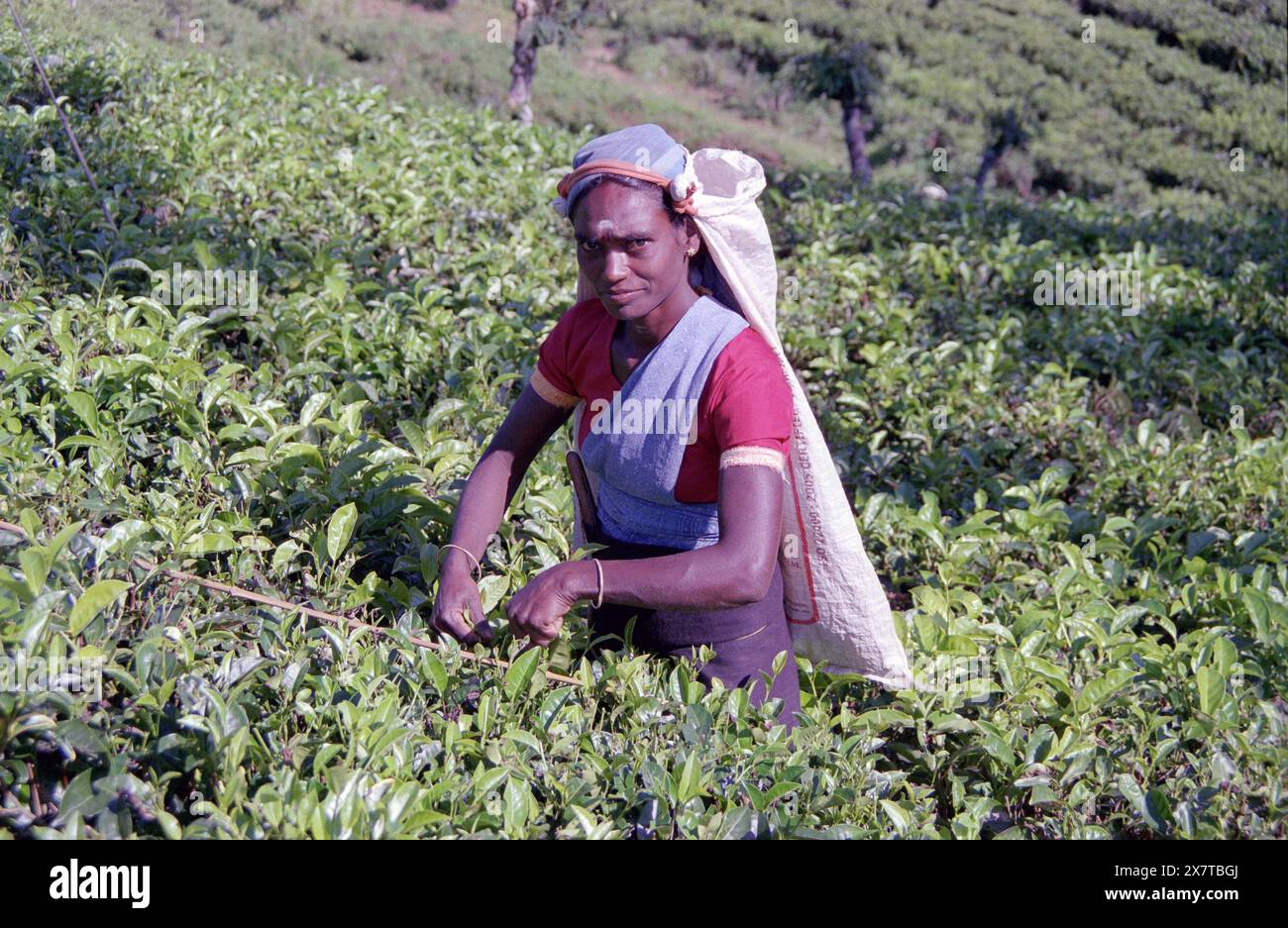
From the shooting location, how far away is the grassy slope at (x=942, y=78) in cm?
1612

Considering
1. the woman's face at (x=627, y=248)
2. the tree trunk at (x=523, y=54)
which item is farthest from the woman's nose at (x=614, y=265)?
the tree trunk at (x=523, y=54)

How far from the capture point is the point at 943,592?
3.24 meters

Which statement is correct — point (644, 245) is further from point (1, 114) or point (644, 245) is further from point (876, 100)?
point (876, 100)

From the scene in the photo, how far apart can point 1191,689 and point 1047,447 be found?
2.06 metres

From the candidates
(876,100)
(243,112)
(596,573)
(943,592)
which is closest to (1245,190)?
(876,100)

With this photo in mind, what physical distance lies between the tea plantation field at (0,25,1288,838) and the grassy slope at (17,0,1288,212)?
757cm

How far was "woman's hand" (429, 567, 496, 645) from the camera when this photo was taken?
233 centimetres

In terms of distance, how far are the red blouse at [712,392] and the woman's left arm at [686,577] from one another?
0.10m

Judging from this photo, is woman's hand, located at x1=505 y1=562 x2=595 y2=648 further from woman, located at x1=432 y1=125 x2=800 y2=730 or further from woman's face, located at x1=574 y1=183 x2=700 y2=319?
woman's face, located at x1=574 y1=183 x2=700 y2=319

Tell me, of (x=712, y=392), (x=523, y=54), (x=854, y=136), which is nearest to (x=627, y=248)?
(x=712, y=392)

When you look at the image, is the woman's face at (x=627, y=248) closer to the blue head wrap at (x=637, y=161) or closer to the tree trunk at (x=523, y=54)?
the blue head wrap at (x=637, y=161)

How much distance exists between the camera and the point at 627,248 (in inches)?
91.8

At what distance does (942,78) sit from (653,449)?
2051cm

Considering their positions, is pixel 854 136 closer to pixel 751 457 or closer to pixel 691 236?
pixel 691 236
